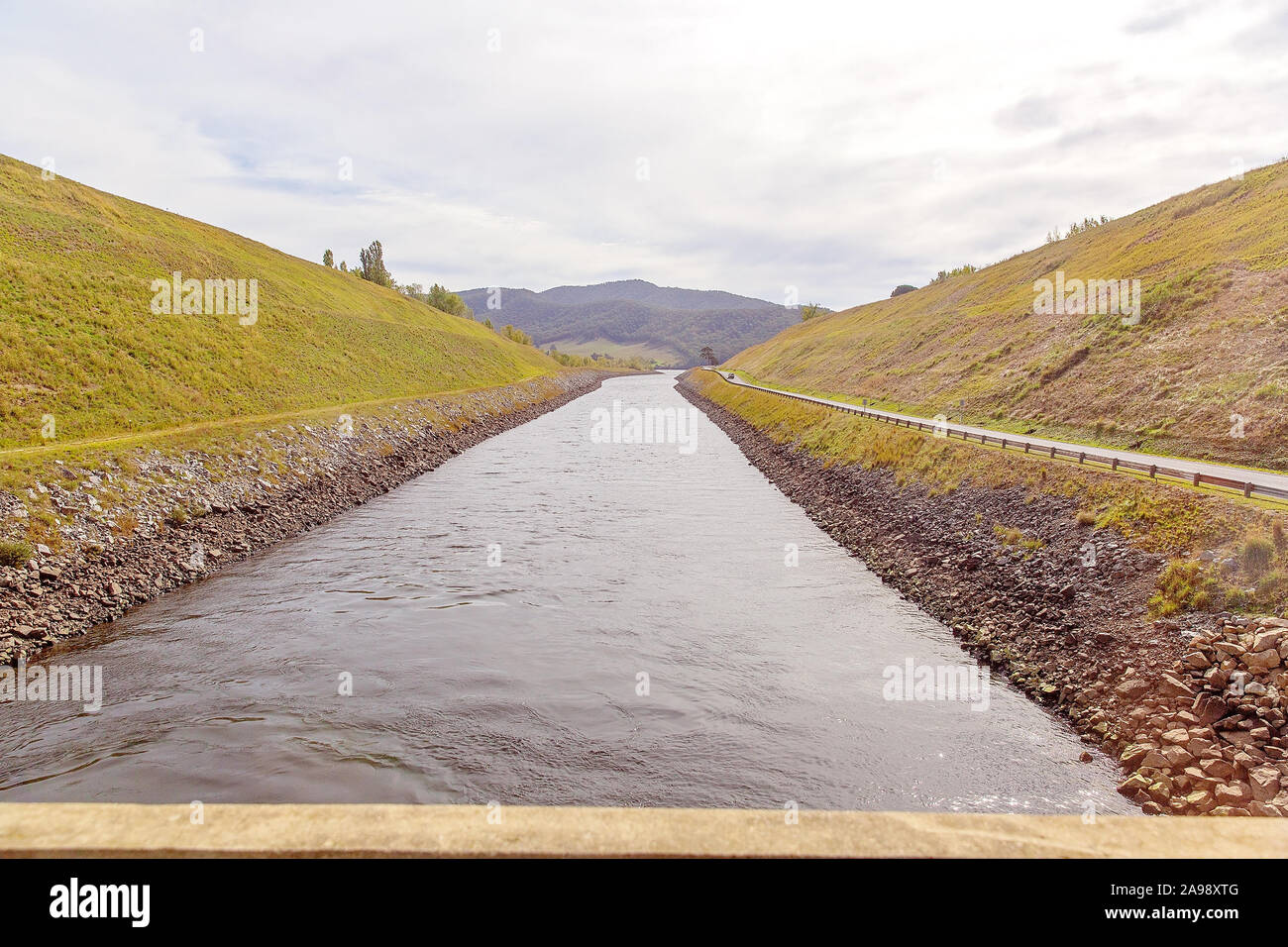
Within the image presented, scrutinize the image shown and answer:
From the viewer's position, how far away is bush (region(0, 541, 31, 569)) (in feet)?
50.0

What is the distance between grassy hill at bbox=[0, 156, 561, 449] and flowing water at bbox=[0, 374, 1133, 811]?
15.1m

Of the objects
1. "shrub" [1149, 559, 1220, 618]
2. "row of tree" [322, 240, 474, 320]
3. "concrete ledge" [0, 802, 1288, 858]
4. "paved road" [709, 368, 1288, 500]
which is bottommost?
"shrub" [1149, 559, 1220, 618]

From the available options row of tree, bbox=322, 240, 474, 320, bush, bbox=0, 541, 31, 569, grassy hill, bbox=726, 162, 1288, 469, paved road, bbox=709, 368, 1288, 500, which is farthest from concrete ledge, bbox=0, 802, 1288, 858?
row of tree, bbox=322, 240, 474, 320

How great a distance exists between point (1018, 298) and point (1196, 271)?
2866cm

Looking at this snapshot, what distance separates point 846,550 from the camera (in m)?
24.0

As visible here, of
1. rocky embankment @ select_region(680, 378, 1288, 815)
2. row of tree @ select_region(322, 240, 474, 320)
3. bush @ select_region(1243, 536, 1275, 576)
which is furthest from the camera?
row of tree @ select_region(322, 240, 474, 320)

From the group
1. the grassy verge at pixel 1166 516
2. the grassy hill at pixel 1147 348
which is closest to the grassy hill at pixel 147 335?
the grassy verge at pixel 1166 516

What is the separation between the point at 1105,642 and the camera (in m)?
13.2

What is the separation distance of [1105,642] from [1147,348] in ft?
104

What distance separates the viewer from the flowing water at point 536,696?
1028 centimetres

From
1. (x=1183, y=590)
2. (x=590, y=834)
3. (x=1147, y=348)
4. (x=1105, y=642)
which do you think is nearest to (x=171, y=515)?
(x=590, y=834)

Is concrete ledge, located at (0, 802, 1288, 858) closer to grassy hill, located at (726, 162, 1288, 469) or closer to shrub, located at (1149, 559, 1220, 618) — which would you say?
shrub, located at (1149, 559, 1220, 618)

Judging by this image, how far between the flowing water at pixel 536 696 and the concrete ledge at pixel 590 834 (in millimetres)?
7183

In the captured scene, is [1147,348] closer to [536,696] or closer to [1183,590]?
[1183,590]
